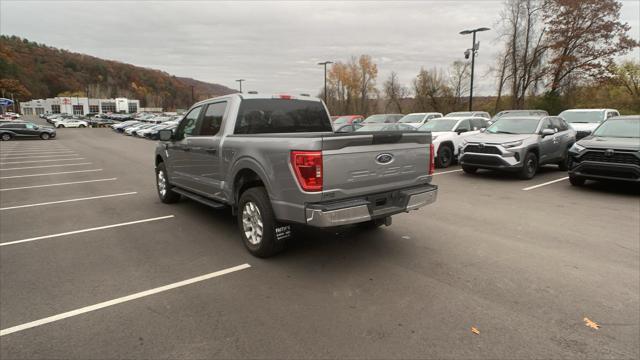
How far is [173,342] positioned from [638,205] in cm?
836

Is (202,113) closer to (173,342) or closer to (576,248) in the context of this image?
(173,342)

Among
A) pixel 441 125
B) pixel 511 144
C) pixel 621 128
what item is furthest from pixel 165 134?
pixel 441 125

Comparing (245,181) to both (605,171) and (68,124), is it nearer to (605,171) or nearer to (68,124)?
(605,171)

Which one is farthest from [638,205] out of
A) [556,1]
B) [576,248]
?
[556,1]

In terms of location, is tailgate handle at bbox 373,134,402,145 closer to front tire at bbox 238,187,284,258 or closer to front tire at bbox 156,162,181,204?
front tire at bbox 238,187,284,258

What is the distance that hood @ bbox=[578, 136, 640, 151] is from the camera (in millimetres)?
7656

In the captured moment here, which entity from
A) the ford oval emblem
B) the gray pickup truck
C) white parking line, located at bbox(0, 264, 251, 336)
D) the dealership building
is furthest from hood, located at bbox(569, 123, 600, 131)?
the dealership building

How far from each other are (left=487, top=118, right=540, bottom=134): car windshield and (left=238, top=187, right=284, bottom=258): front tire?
8.80 m

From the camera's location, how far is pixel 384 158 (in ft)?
13.3

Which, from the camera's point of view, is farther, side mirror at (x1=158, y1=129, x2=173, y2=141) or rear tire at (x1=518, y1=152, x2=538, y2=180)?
rear tire at (x1=518, y1=152, x2=538, y2=180)

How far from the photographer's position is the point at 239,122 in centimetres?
503

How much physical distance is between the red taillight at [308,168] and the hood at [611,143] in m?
7.53

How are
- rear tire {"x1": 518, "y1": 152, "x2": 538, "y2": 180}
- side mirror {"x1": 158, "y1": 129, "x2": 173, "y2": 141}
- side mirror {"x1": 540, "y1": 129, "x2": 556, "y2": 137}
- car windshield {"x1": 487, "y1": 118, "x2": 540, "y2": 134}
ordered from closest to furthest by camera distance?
side mirror {"x1": 158, "y1": 129, "x2": 173, "y2": 141}, rear tire {"x1": 518, "y1": 152, "x2": 538, "y2": 180}, side mirror {"x1": 540, "y1": 129, "x2": 556, "y2": 137}, car windshield {"x1": 487, "y1": 118, "x2": 540, "y2": 134}

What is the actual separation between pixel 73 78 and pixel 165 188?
17701 cm
